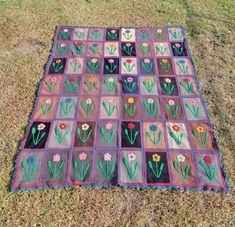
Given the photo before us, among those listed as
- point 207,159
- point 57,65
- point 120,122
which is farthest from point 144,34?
point 207,159

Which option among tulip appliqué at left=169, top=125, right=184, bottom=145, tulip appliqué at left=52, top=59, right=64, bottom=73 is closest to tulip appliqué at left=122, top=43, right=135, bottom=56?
tulip appliqué at left=52, top=59, right=64, bottom=73

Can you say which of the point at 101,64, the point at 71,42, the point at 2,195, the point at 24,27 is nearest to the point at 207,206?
the point at 2,195

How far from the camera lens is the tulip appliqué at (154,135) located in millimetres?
3855

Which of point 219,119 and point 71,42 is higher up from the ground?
point 71,42

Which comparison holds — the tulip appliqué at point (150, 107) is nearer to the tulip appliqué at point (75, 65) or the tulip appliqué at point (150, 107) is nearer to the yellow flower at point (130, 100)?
the yellow flower at point (130, 100)

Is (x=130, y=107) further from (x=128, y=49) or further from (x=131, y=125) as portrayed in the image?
(x=128, y=49)

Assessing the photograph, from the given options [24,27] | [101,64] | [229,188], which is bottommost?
[229,188]

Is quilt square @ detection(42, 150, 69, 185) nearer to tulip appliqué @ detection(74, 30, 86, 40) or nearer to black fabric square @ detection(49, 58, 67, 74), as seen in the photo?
black fabric square @ detection(49, 58, 67, 74)

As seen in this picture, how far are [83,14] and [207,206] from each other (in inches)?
183

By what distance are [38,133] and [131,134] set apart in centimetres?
129

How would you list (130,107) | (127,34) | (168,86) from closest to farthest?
(130,107), (168,86), (127,34)

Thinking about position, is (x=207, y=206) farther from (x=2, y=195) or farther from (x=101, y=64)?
(x=101, y=64)

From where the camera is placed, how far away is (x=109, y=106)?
425 cm

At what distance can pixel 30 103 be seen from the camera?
4.33 m
